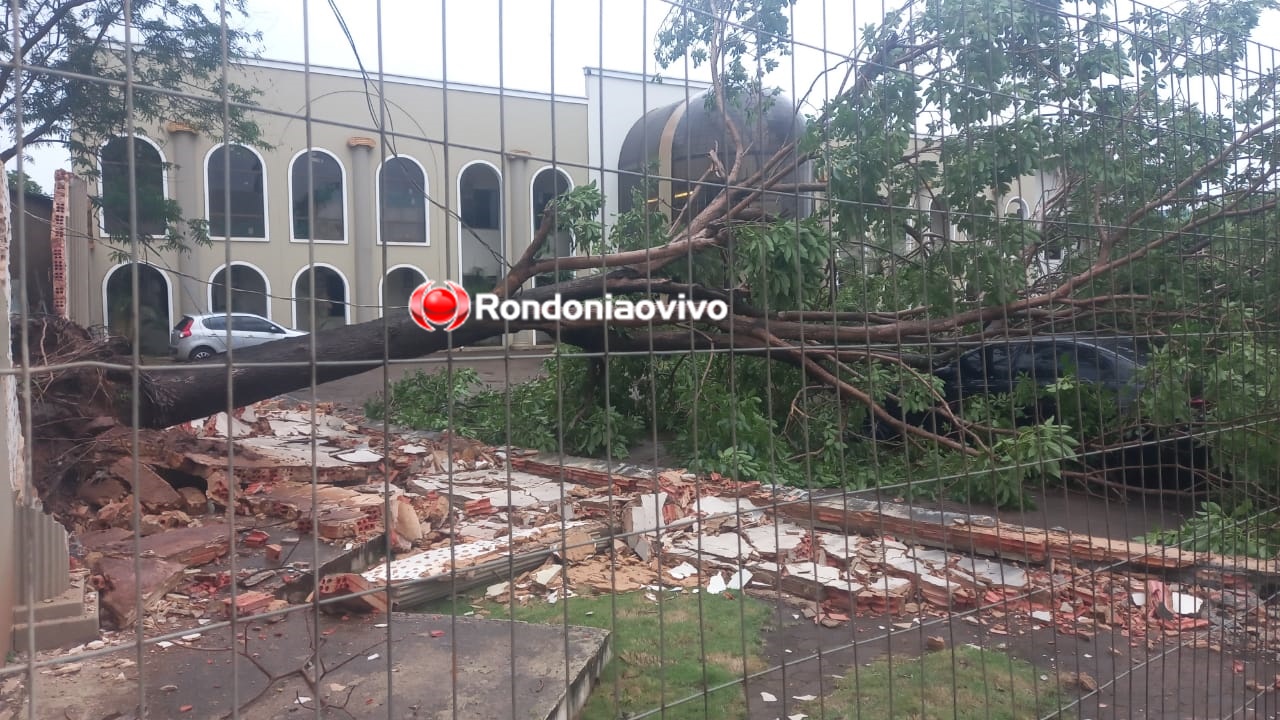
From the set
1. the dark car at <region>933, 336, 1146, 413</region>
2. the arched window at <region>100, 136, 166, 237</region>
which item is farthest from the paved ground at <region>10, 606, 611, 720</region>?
the arched window at <region>100, 136, 166, 237</region>

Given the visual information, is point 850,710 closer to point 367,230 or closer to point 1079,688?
point 1079,688

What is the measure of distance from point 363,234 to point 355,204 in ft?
0.83

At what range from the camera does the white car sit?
13.7ft

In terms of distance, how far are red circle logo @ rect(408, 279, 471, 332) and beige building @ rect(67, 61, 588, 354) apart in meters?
0.12

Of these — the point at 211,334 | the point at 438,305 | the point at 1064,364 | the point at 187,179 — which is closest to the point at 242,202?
the point at 211,334

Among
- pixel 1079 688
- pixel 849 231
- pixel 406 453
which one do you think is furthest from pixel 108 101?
pixel 1079 688

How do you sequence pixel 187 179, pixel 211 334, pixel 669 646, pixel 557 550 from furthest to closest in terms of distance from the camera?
pixel 187 179, pixel 557 550, pixel 211 334, pixel 669 646

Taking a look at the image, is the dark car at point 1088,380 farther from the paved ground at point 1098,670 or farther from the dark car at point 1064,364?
the paved ground at point 1098,670

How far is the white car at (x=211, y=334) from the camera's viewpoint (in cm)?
416

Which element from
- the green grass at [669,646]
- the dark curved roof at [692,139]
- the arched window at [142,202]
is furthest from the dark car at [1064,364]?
the arched window at [142,202]

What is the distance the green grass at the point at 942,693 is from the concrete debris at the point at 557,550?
0.24m

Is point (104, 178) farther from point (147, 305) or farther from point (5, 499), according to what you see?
point (5, 499)

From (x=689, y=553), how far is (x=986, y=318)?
2.45 m

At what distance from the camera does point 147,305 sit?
13.7 feet
